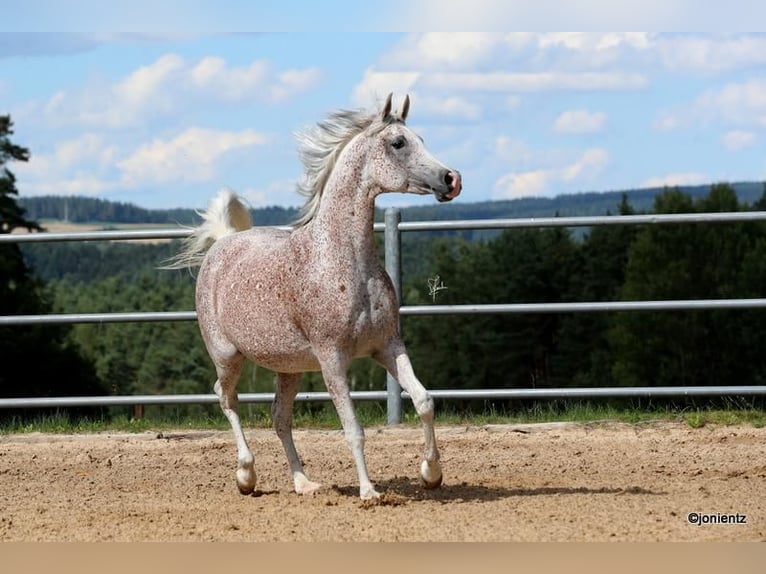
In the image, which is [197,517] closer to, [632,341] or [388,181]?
[388,181]

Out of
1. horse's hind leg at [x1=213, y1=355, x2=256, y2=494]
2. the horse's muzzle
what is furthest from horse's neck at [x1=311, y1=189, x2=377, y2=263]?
horse's hind leg at [x1=213, y1=355, x2=256, y2=494]

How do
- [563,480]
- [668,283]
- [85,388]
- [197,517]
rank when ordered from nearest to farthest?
[197,517] < [563,480] < [85,388] < [668,283]

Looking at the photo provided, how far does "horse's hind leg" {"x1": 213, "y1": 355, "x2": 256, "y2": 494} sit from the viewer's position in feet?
20.6

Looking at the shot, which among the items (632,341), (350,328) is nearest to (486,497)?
(350,328)

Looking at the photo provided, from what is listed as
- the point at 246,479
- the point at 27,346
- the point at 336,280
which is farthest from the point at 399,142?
the point at 27,346

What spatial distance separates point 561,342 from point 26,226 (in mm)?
23003

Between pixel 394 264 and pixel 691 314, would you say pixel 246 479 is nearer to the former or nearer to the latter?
pixel 394 264

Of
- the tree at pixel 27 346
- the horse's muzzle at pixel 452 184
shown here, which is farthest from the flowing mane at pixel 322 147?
the tree at pixel 27 346

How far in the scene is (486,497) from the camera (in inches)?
233

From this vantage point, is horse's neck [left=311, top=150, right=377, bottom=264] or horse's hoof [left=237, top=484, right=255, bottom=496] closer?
horse's neck [left=311, top=150, right=377, bottom=264]

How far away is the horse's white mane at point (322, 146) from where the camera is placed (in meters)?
5.94

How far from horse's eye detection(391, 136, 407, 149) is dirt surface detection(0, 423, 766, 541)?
5.51 ft

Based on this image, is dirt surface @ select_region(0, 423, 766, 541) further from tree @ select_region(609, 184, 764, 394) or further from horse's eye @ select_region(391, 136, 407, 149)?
tree @ select_region(609, 184, 764, 394)

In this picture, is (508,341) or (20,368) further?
(508,341)
